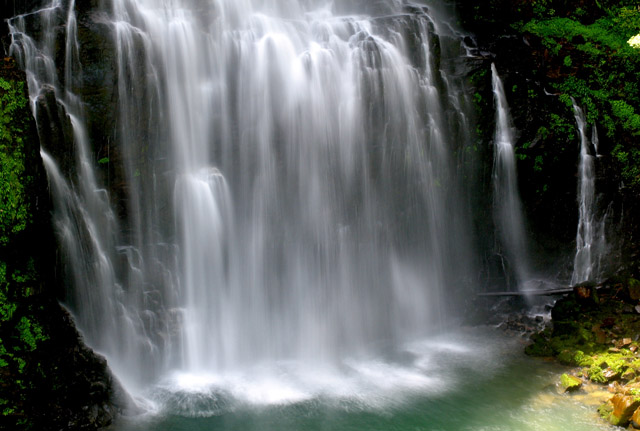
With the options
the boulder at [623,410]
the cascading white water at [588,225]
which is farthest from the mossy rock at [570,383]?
the cascading white water at [588,225]

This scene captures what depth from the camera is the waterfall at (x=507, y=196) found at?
14.0m

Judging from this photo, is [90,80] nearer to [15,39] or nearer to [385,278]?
[15,39]

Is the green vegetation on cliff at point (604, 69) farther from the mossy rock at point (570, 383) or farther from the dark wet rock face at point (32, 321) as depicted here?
the dark wet rock face at point (32, 321)

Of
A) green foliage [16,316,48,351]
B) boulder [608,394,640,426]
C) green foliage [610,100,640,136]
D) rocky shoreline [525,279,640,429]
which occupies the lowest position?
boulder [608,394,640,426]

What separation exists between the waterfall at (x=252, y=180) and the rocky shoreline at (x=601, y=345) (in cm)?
249

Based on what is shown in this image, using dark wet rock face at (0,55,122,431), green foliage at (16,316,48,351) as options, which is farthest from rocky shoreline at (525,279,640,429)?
green foliage at (16,316,48,351)

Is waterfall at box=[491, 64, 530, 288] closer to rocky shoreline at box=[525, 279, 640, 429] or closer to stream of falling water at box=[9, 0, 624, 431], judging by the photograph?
stream of falling water at box=[9, 0, 624, 431]

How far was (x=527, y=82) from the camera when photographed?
14.5 m

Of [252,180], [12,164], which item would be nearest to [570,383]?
[252,180]

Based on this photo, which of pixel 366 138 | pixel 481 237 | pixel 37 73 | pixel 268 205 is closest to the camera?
pixel 37 73

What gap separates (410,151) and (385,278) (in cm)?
339

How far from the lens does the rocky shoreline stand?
29.6 feet

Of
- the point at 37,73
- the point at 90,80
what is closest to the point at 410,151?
the point at 90,80

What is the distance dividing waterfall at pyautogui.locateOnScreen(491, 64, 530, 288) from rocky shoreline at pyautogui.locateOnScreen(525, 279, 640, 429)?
1686mm
